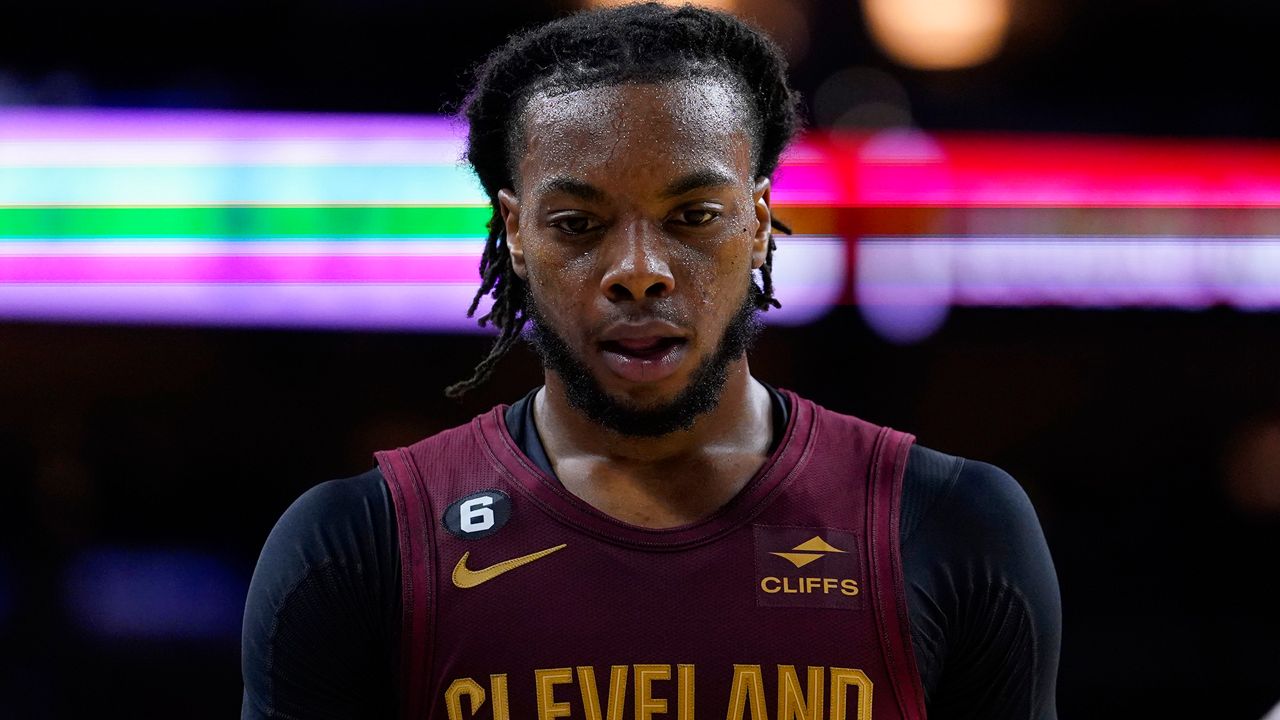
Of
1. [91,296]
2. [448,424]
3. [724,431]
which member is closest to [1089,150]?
[448,424]

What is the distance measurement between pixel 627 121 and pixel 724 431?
1.44 ft

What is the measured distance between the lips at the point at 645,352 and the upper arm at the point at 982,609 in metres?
0.38

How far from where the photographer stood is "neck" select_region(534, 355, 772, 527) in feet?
5.69

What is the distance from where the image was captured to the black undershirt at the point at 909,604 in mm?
1632

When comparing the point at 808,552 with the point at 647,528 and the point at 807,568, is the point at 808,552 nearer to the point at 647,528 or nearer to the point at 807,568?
the point at 807,568

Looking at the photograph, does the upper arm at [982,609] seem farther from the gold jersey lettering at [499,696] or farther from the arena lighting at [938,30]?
the arena lighting at [938,30]

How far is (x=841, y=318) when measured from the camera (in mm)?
3479

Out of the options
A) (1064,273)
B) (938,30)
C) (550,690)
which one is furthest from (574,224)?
(938,30)

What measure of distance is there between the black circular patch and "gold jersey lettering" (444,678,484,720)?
183 mm

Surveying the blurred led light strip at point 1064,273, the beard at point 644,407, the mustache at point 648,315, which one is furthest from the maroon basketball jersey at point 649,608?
the blurred led light strip at point 1064,273

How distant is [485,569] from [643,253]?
1.43ft

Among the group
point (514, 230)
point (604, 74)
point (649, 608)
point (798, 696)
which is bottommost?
point (798, 696)

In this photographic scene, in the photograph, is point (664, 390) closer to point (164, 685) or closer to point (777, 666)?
point (777, 666)

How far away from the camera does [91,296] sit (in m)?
3.35
